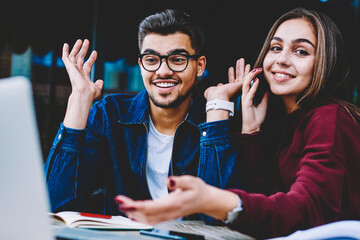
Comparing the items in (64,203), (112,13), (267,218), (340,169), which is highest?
(112,13)

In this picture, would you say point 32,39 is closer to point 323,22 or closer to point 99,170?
point 99,170

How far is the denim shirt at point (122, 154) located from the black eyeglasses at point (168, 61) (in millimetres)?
248

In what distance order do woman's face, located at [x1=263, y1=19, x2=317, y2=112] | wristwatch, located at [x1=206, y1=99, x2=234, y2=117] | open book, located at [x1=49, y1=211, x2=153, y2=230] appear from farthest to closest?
wristwatch, located at [x1=206, y1=99, x2=234, y2=117] → woman's face, located at [x1=263, y1=19, x2=317, y2=112] → open book, located at [x1=49, y1=211, x2=153, y2=230]

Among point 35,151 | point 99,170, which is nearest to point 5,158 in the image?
point 35,151

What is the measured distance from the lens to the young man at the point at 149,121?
1.81 m

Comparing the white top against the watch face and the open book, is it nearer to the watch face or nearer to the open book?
the open book

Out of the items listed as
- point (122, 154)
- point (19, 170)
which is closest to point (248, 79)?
point (122, 154)

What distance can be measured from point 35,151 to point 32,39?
403 cm

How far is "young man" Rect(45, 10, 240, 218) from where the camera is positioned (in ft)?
5.95

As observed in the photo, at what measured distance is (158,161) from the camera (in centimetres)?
192

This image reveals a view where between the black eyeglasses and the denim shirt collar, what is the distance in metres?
0.25

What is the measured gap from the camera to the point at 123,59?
4.50 m

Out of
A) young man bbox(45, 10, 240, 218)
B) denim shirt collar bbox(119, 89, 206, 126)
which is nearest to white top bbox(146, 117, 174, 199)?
young man bbox(45, 10, 240, 218)

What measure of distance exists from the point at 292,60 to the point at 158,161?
916 mm
